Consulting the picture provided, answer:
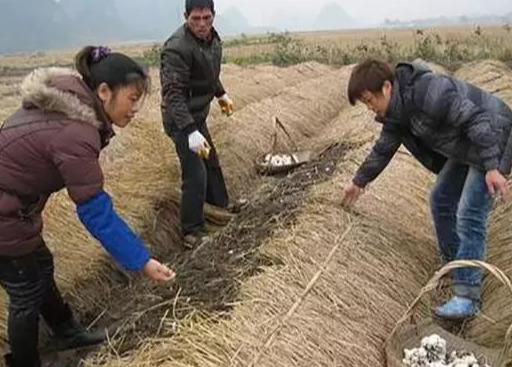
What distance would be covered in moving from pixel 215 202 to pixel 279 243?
8.44 feet

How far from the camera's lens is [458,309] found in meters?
3.96

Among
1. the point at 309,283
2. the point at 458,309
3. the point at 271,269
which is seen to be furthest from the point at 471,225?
the point at 271,269

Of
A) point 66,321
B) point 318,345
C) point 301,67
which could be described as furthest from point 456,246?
point 301,67

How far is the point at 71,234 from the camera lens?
562 centimetres

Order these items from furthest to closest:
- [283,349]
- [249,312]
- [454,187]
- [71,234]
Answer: [71,234] < [454,187] < [249,312] < [283,349]

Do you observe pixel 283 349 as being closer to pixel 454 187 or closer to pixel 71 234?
pixel 454 187

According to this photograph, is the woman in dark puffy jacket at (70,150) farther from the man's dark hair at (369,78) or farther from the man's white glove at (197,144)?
the man's white glove at (197,144)

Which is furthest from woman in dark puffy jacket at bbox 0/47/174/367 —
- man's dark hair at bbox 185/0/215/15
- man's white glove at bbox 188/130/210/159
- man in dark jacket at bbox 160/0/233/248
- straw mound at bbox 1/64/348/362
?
man's dark hair at bbox 185/0/215/15

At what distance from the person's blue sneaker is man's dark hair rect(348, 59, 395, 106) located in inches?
51.6

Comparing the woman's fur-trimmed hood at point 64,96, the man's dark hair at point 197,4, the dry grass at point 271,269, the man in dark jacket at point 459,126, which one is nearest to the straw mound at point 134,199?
the dry grass at point 271,269

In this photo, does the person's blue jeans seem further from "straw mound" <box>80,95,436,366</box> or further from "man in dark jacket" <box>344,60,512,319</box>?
"straw mound" <box>80,95,436,366</box>

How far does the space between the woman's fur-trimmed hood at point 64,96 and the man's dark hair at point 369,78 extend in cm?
147

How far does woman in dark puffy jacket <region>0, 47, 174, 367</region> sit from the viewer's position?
3.16 meters

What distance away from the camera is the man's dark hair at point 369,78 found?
12.9 feet
